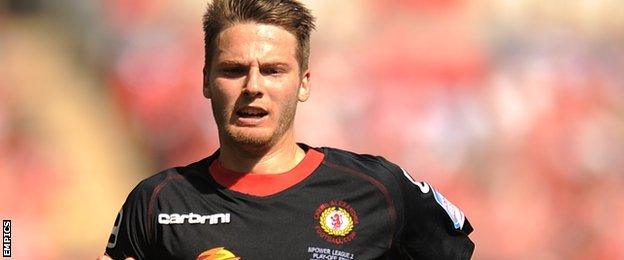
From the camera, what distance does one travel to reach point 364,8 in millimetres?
5742

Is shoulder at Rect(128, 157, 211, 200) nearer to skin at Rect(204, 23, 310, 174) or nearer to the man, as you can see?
the man

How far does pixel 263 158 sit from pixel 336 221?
29 centimetres

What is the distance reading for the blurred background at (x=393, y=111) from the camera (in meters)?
5.56

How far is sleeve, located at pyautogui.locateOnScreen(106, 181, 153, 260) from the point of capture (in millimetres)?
2803

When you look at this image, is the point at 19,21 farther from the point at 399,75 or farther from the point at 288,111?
the point at 288,111

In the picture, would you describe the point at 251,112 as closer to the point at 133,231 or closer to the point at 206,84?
the point at 206,84

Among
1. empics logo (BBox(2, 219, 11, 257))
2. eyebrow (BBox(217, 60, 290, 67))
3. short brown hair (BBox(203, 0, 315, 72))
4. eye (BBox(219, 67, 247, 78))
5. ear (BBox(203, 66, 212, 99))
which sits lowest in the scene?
empics logo (BBox(2, 219, 11, 257))

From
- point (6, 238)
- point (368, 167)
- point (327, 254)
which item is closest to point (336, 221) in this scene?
point (327, 254)

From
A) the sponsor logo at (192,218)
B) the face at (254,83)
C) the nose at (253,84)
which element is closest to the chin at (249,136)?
the face at (254,83)

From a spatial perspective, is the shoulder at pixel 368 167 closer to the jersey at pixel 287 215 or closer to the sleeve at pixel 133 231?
the jersey at pixel 287 215

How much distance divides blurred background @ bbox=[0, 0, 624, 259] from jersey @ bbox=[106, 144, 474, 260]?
8.68 feet

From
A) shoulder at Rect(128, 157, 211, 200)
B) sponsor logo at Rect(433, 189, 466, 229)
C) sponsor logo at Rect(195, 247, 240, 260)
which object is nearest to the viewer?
sponsor logo at Rect(195, 247, 240, 260)

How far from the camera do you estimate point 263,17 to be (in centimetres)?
287

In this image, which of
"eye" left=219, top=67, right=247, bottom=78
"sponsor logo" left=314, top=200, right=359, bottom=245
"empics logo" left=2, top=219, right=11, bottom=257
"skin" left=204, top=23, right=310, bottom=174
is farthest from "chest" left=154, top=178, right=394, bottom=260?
"empics logo" left=2, top=219, right=11, bottom=257
